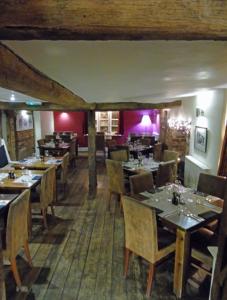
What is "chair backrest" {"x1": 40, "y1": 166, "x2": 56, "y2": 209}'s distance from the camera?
3.83m

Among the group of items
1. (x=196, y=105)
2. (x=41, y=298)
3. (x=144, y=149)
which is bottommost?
(x=41, y=298)

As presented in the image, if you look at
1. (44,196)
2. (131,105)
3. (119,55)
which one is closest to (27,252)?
(44,196)

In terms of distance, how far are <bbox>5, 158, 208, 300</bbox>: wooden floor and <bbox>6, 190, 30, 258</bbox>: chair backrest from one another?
0.43 metres

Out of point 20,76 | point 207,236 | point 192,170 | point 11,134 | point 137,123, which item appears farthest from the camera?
point 137,123

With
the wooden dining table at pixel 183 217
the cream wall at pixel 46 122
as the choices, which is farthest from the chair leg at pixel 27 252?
the cream wall at pixel 46 122

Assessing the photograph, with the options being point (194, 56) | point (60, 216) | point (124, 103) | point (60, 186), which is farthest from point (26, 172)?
point (194, 56)

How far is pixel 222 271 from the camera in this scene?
128 cm

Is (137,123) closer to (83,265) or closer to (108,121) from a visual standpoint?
(108,121)

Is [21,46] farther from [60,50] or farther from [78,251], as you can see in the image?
[78,251]

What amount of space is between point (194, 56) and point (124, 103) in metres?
4.80

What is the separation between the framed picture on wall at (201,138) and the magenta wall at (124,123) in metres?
5.41

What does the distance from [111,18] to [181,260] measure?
8.16 feet

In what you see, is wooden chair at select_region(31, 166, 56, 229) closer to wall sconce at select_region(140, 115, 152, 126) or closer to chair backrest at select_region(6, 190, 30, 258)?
chair backrest at select_region(6, 190, 30, 258)

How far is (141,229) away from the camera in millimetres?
2619
